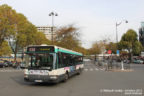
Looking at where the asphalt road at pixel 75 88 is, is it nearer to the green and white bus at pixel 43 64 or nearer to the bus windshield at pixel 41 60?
the green and white bus at pixel 43 64

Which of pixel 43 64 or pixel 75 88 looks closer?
pixel 75 88

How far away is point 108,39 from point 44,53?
4447 cm

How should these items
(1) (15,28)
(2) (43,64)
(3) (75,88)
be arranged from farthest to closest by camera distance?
(1) (15,28)
(2) (43,64)
(3) (75,88)

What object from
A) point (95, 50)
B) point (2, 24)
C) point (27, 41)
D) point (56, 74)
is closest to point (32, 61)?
point (56, 74)

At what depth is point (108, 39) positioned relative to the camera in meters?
53.1

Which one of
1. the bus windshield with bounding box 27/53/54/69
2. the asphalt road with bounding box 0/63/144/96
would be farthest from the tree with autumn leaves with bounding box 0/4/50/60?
the bus windshield with bounding box 27/53/54/69

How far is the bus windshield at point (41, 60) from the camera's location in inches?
424

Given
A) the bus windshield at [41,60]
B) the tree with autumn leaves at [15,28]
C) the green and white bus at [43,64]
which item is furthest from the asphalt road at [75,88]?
the tree with autumn leaves at [15,28]

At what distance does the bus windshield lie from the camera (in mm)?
10761

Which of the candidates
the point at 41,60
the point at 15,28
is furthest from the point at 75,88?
the point at 15,28

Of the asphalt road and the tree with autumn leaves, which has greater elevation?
the tree with autumn leaves

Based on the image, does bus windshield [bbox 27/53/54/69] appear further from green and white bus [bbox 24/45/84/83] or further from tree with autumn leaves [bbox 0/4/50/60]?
tree with autumn leaves [bbox 0/4/50/60]

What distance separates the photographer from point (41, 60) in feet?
36.2

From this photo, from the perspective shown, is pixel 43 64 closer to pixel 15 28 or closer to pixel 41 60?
pixel 41 60
